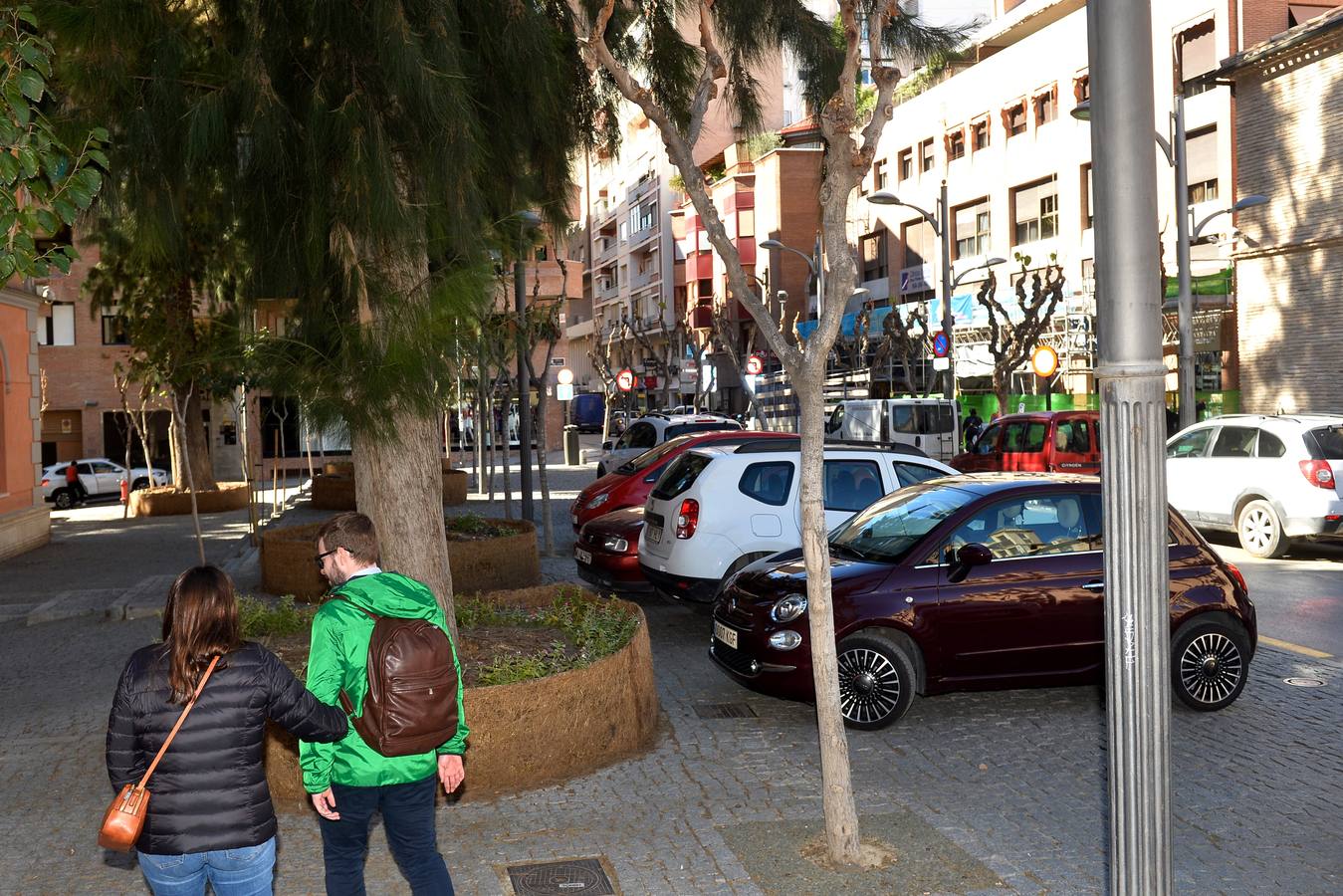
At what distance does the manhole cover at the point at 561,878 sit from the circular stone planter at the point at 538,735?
1.05 metres

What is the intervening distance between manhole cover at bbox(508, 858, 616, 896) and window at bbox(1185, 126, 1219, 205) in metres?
31.2

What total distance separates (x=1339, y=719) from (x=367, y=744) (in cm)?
624

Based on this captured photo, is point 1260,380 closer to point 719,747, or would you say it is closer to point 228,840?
point 719,747

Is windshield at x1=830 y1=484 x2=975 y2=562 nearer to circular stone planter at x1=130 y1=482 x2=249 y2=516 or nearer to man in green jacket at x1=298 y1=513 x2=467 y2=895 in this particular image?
man in green jacket at x1=298 y1=513 x2=467 y2=895

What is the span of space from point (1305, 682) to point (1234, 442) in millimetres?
8409

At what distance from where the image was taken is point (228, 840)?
366 centimetres

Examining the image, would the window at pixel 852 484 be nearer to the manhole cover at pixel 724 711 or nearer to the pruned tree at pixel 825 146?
the manhole cover at pixel 724 711

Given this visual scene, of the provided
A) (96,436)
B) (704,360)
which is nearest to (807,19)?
(96,436)

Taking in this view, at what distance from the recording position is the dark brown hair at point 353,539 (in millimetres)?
4289

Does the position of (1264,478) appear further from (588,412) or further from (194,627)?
(588,412)

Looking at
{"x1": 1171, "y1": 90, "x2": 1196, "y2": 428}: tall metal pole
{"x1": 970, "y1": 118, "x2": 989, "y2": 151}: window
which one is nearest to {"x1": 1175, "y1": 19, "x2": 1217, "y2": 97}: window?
{"x1": 970, "y1": 118, "x2": 989, "y2": 151}: window

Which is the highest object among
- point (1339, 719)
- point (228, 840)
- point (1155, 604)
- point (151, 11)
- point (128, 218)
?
point (151, 11)

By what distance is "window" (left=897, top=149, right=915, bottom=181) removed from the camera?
48.3 m

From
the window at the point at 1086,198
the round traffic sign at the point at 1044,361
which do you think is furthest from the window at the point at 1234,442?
the window at the point at 1086,198
